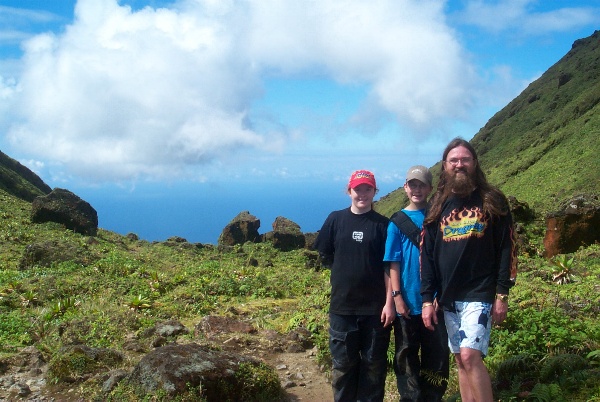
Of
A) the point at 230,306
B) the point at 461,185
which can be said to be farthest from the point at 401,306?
the point at 230,306

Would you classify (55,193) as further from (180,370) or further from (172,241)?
(180,370)

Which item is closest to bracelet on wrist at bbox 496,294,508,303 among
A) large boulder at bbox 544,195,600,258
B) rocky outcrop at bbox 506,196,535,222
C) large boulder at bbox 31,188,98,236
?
large boulder at bbox 544,195,600,258

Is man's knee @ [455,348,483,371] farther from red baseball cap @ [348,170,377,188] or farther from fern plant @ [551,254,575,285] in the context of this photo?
fern plant @ [551,254,575,285]

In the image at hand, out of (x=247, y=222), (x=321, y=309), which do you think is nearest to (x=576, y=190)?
(x=247, y=222)

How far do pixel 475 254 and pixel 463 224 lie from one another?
Result: 0.88ft

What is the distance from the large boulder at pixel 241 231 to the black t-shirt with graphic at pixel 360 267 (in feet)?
75.0

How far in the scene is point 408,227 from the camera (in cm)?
499

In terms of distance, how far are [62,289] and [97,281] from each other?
105cm

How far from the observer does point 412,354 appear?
5062mm

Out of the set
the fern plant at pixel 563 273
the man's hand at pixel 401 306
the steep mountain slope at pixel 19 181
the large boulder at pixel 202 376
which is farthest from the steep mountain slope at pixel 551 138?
the steep mountain slope at pixel 19 181

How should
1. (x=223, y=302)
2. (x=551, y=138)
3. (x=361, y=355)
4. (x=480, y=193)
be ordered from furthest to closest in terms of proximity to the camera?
(x=551, y=138), (x=223, y=302), (x=361, y=355), (x=480, y=193)

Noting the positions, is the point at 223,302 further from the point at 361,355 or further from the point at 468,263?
the point at 468,263

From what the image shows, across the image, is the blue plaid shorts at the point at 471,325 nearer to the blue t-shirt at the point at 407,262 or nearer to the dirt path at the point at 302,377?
the blue t-shirt at the point at 407,262

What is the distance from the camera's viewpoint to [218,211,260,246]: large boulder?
28.1 meters
